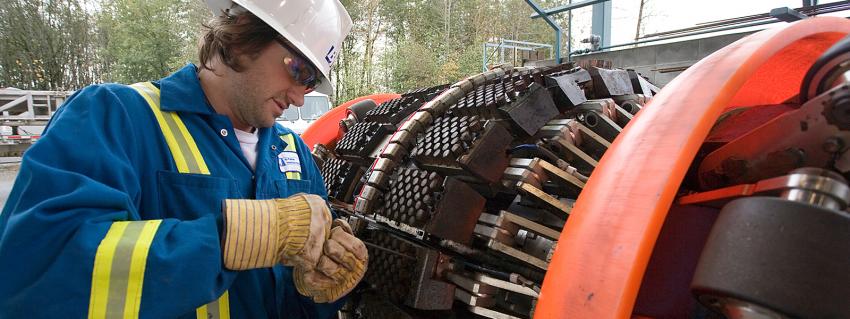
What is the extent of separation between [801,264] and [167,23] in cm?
2634

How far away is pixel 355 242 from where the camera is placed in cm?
155

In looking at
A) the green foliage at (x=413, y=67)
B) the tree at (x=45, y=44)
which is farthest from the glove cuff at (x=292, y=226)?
the tree at (x=45, y=44)

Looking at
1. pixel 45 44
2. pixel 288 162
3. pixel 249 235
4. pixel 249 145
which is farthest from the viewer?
pixel 45 44

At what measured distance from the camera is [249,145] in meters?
1.79

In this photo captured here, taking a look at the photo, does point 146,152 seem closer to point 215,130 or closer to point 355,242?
point 215,130

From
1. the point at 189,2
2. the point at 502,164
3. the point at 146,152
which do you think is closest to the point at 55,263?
the point at 146,152

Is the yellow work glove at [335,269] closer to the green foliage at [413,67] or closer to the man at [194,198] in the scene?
the man at [194,198]

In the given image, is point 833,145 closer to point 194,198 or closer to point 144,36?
point 194,198

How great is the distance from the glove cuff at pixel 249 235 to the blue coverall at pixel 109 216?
0.03 meters

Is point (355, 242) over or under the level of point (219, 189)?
under

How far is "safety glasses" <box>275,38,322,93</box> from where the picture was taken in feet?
5.41

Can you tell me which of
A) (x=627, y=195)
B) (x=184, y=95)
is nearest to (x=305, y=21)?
(x=184, y=95)

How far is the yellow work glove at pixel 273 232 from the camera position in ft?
4.14

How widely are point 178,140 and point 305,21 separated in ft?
1.82
